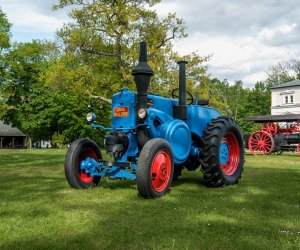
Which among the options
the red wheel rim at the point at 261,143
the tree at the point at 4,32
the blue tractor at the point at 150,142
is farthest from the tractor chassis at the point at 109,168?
the tree at the point at 4,32

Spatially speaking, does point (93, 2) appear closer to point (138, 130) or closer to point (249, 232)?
point (138, 130)

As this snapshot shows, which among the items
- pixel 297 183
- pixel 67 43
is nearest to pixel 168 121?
pixel 297 183

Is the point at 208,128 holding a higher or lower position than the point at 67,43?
lower

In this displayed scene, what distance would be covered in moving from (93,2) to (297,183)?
2146 centimetres

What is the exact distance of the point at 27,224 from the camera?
4480 millimetres

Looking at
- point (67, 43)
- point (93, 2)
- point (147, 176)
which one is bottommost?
point (147, 176)

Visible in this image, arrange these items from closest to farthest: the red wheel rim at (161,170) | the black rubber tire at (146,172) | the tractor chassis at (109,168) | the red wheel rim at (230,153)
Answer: the black rubber tire at (146,172) < the red wheel rim at (161,170) < the tractor chassis at (109,168) < the red wheel rim at (230,153)

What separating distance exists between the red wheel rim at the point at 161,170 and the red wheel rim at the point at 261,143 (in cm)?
1532

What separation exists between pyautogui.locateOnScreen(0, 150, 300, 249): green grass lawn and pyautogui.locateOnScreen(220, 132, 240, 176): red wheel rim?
920 millimetres

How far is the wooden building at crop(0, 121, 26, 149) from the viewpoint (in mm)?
57688

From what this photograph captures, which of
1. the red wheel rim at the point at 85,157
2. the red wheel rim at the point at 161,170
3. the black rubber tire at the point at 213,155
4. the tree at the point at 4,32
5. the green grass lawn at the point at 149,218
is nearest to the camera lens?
the green grass lawn at the point at 149,218

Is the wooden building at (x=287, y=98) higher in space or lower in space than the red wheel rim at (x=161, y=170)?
higher

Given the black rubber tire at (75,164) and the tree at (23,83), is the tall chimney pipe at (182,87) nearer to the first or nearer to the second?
the black rubber tire at (75,164)

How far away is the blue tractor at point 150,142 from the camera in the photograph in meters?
6.71
